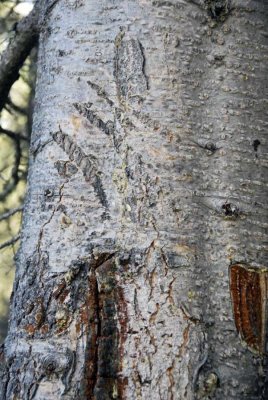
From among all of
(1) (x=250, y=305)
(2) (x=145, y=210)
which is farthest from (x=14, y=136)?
(1) (x=250, y=305)

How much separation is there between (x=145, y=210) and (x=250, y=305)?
217 millimetres

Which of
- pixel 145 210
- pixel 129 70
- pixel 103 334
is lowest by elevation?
pixel 103 334

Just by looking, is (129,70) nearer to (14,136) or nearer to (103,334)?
(103,334)

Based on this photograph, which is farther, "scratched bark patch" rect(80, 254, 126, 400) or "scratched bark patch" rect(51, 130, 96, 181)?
"scratched bark patch" rect(51, 130, 96, 181)

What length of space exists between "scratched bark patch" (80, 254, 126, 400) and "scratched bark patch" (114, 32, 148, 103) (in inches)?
11.0

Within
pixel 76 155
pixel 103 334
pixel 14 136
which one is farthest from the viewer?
pixel 14 136

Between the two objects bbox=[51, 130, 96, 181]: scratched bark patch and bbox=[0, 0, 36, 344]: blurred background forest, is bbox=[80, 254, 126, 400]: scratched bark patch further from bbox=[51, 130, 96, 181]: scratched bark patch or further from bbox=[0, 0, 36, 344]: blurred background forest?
bbox=[0, 0, 36, 344]: blurred background forest

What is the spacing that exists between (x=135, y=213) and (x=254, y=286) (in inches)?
8.5

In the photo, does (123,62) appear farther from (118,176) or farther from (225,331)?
(225,331)

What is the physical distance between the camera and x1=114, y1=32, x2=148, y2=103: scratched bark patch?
112 centimetres

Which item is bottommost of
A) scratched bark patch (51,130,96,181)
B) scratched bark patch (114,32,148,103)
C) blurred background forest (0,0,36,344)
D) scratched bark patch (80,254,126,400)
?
scratched bark patch (80,254,126,400)

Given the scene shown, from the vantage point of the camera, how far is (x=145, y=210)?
105 centimetres

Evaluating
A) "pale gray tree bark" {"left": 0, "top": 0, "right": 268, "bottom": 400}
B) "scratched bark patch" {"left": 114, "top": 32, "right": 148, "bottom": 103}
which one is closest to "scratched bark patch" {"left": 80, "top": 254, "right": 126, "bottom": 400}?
"pale gray tree bark" {"left": 0, "top": 0, "right": 268, "bottom": 400}

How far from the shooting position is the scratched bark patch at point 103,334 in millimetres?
963
